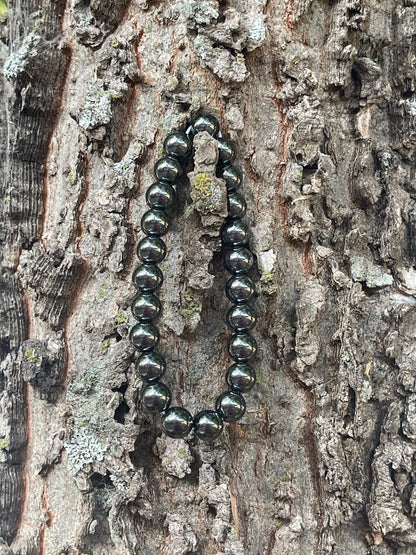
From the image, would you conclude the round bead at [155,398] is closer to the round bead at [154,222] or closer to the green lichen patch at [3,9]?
the round bead at [154,222]

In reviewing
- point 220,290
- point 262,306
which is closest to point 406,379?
→ point 262,306

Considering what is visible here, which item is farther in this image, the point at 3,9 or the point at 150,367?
the point at 3,9

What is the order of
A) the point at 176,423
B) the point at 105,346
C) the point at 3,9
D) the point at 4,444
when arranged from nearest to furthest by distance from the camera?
the point at 176,423 → the point at 105,346 → the point at 4,444 → the point at 3,9

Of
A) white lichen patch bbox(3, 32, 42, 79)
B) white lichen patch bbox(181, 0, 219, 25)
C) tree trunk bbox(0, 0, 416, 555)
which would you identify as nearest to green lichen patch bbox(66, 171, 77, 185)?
tree trunk bbox(0, 0, 416, 555)

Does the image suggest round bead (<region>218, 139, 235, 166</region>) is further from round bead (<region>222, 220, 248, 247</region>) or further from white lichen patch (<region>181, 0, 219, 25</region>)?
white lichen patch (<region>181, 0, 219, 25</region>)

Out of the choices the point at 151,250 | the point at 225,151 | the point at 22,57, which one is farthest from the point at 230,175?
the point at 22,57

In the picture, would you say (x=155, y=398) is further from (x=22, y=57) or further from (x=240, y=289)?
(x=22, y=57)
